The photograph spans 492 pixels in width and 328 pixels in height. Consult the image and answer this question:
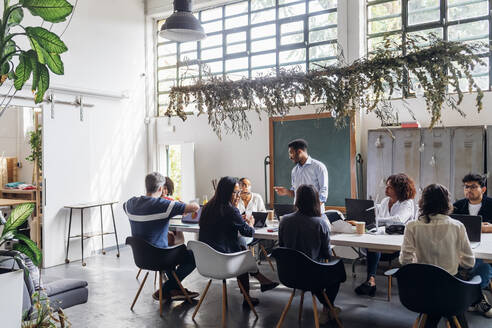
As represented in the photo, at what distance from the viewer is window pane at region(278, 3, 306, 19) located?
284 inches

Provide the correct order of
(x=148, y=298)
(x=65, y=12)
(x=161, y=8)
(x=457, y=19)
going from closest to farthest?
(x=65, y=12)
(x=148, y=298)
(x=457, y=19)
(x=161, y=8)

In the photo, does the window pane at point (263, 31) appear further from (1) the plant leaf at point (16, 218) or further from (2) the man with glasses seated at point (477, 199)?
(1) the plant leaf at point (16, 218)

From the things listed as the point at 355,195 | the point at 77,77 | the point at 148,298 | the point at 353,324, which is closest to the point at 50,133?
the point at 77,77

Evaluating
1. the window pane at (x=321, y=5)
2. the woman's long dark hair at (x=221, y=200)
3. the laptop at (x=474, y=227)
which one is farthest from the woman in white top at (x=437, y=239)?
the window pane at (x=321, y=5)

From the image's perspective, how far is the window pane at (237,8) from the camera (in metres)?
7.79

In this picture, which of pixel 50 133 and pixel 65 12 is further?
pixel 50 133

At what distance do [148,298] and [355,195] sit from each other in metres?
3.16

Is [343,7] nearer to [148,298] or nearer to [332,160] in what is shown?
[332,160]

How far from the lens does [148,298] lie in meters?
4.89

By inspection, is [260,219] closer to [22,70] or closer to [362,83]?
[362,83]

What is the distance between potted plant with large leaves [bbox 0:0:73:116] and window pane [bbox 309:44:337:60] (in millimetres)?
5547

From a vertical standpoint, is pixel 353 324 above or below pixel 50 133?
below

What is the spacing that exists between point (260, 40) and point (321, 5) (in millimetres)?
1174

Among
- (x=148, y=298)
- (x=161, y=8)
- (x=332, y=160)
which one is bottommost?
(x=148, y=298)
